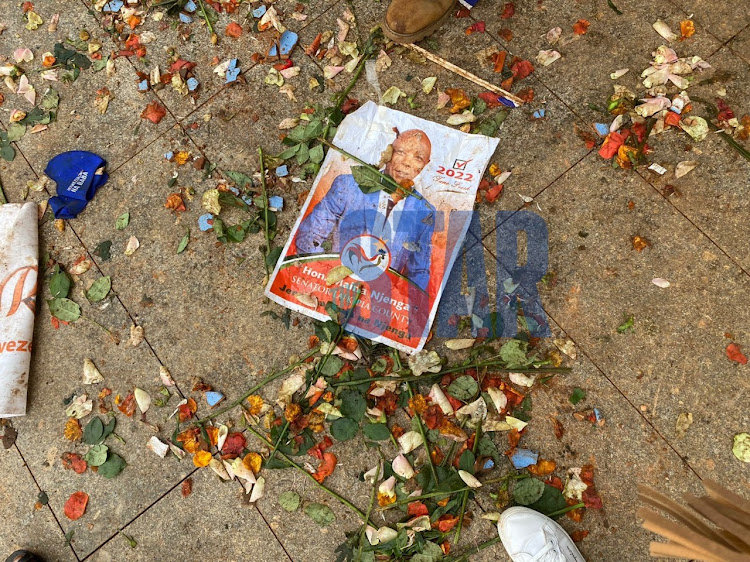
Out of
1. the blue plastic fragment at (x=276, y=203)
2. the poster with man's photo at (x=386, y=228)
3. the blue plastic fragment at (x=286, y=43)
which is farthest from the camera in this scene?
the blue plastic fragment at (x=286, y=43)

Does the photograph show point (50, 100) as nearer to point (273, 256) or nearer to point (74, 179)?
point (74, 179)

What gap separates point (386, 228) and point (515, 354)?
0.74m

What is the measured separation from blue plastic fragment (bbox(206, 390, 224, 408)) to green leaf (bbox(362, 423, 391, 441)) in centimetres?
63

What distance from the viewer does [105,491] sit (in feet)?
6.96

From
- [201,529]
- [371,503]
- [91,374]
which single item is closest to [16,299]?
[91,374]

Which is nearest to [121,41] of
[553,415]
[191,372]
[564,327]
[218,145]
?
[218,145]

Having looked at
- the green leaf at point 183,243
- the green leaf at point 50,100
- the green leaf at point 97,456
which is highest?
the green leaf at point 50,100

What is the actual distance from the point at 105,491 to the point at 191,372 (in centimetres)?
59

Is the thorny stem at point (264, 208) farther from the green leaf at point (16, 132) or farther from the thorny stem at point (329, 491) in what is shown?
the green leaf at point (16, 132)

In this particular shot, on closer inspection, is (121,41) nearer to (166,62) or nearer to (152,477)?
(166,62)

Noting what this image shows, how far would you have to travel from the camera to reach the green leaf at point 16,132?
248 centimetres

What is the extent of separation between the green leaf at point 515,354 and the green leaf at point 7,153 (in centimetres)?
246

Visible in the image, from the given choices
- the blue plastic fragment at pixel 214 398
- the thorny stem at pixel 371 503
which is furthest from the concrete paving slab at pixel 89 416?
the thorny stem at pixel 371 503

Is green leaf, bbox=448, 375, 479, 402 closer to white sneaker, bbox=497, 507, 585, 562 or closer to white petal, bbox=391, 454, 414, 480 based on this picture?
white petal, bbox=391, 454, 414, 480
